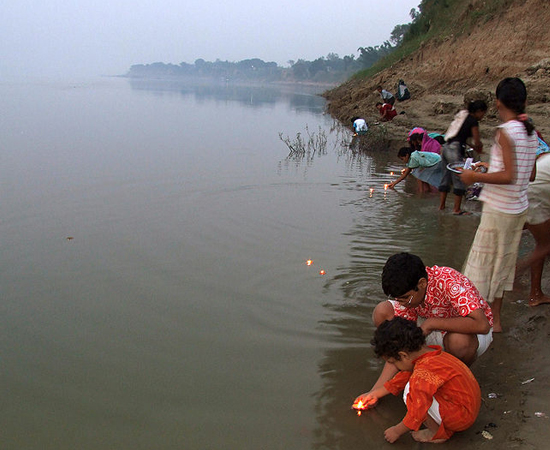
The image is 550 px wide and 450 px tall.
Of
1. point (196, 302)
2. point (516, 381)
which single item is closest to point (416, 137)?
point (196, 302)

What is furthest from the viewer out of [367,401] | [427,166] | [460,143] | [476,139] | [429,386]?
[427,166]

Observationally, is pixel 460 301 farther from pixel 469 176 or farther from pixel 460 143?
pixel 460 143

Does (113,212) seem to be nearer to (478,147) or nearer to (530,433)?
(478,147)

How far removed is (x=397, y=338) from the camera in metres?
2.48

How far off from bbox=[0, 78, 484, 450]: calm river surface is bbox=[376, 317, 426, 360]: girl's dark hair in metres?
0.53

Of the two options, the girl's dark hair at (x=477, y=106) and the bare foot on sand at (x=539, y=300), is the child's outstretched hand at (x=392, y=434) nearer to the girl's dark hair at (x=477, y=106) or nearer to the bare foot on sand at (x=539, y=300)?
the bare foot on sand at (x=539, y=300)

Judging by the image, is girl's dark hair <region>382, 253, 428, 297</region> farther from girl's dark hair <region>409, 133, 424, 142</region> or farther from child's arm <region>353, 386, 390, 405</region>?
girl's dark hair <region>409, 133, 424, 142</region>

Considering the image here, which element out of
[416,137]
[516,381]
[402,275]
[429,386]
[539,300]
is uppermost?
[416,137]

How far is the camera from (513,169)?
303 cm

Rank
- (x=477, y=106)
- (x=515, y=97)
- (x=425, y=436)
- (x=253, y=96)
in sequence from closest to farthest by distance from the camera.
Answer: (x=425, y=436), (x=515, y=97), (x=477, y=106), (x=253, y=96)

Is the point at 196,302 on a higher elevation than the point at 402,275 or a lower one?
lower

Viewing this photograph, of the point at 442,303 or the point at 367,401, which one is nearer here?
the point at 442,303

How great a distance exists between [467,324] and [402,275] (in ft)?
1.38

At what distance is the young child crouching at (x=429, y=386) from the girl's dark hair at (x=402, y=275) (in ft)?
0.56
